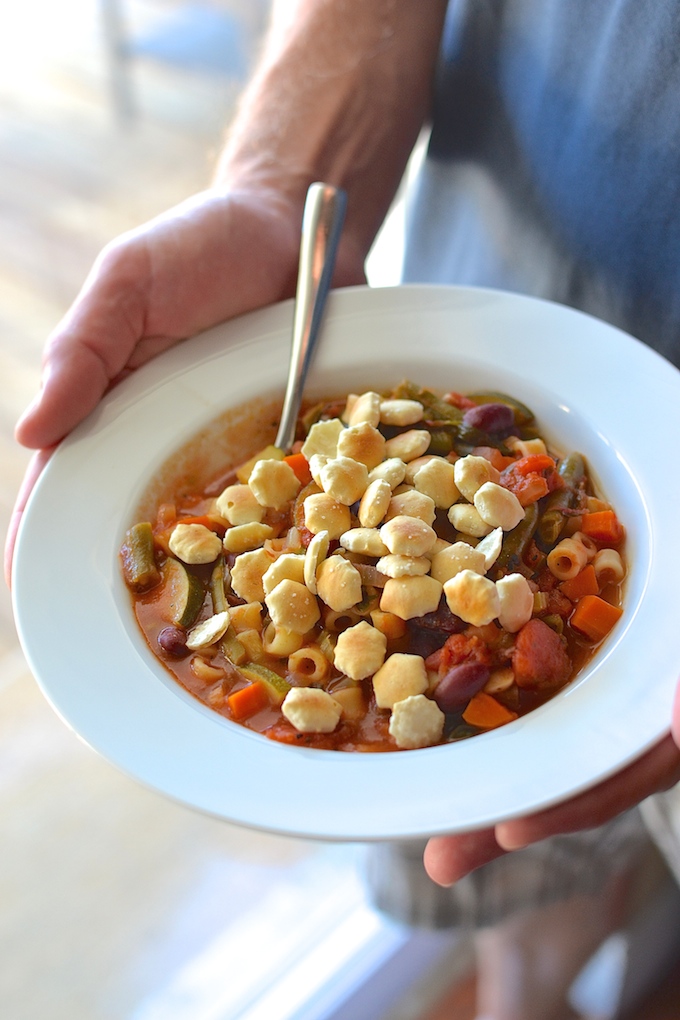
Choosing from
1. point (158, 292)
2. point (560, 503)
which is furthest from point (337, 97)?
point (560, 503)

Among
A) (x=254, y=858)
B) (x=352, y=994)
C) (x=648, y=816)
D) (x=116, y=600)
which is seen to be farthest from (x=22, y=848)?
(x=648, y=816)

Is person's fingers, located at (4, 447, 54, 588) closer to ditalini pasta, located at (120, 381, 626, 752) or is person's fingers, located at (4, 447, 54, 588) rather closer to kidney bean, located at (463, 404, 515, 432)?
ditalini pasta, located at (120, 381, 626, 752)

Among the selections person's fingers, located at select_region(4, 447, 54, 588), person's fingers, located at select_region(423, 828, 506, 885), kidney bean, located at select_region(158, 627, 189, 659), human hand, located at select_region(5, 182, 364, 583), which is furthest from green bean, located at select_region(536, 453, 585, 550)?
person's fingers, located at select_region(4, 447, 54, 588)

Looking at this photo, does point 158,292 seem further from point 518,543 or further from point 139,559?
point 518,543

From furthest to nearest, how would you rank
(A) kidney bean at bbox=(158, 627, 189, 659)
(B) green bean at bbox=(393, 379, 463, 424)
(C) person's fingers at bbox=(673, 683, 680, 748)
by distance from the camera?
1. (B) green bean at bbox=(393, 379, 463, 424)
2. (A) kidney bean at bbox=(158, 627, 189, 659)
3. (C) person's fingers at bbox=(673, 683, 680, 748)

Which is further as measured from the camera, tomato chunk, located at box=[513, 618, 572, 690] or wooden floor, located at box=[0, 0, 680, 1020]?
wooden floor, located at box=[0, 0, 680, 1020]

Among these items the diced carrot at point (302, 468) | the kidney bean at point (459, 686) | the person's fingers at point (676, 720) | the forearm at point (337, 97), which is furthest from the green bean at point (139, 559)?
the forearm at point (337, 97)
